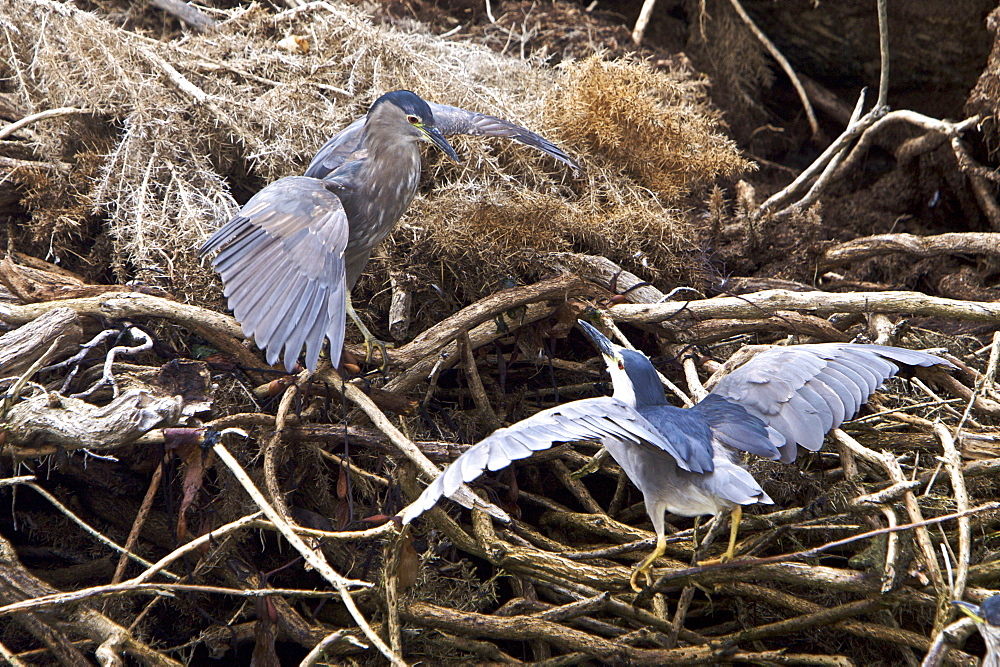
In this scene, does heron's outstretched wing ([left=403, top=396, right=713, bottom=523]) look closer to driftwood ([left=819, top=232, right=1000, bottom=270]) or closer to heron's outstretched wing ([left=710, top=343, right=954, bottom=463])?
heron's outstretched wing ([left=710, top=343, right=954, bottom=463])

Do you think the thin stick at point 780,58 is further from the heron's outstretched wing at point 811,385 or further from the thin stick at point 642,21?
the heron's outstretched wing at point 811,385

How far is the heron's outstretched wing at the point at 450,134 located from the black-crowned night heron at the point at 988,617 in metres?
1.52

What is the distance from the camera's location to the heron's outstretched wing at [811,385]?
1.79m

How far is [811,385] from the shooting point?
6.07 ft

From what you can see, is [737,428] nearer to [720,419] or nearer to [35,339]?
[720,419]

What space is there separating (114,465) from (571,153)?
5.37ft

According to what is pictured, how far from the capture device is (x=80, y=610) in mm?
1891

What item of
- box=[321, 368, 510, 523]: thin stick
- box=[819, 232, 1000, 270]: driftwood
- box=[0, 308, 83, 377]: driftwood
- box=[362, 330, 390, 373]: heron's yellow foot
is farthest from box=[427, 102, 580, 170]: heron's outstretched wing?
box=[0, 308, 83, 377]: driftwood

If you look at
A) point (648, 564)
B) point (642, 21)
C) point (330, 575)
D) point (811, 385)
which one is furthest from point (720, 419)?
point (642, 21)

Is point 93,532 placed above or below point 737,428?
below

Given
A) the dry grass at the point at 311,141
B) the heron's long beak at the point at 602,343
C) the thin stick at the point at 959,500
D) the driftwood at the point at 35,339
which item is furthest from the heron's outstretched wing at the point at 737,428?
the driftwood at the point at 35,339

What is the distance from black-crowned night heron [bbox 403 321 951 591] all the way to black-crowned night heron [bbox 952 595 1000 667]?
1.33 ft

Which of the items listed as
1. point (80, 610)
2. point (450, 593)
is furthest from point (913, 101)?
point (80, 610)

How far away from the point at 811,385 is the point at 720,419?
227 millimetres
